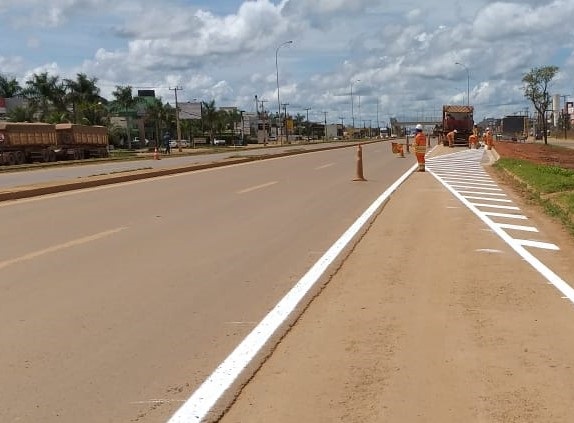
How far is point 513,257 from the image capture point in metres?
8.88

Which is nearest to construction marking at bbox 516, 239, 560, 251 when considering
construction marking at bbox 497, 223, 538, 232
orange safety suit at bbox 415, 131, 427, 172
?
construction marking at bbox 497, 223, 538, 232

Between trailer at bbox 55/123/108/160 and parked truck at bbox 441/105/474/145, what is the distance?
98.5ft

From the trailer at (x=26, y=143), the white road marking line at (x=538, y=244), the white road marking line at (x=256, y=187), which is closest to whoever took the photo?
the white road marking line at (x=538, y=244)

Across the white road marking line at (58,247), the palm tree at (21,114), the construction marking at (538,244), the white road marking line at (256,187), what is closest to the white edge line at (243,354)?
the construction marking at (538,244)

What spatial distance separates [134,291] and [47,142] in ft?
151

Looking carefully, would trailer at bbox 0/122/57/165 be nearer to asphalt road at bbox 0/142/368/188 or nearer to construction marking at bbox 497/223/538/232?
asphalt road at bbox 0/142/368/188

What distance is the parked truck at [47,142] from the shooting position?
45875 mm

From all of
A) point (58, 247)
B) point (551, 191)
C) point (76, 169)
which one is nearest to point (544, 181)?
point (551, 191)

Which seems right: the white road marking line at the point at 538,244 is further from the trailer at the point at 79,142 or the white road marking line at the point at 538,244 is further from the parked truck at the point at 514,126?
the parked truck at the point at 514,126

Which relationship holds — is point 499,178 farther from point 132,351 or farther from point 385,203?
point 132,351

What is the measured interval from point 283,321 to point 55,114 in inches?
3071

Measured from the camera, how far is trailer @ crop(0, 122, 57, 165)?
4553 cm

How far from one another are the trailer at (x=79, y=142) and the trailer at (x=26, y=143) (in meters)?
1.04

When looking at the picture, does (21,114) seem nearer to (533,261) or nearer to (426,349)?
(533,261)
